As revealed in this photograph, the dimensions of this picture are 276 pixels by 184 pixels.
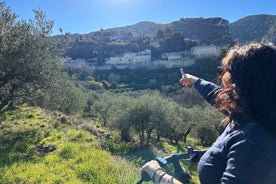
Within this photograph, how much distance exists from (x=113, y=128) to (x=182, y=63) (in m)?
71.2

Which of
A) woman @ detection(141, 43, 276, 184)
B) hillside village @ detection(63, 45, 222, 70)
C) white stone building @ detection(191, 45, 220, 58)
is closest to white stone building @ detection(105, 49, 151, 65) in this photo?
hillside village @ detection(63, 45, 222, 70)

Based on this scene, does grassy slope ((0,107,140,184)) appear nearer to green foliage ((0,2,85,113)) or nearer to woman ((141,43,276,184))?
green foliage ((0,2,85,113))

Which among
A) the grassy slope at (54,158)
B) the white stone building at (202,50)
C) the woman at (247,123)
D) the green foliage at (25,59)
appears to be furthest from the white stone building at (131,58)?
the woman at (247,123)

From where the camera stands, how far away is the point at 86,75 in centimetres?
7988

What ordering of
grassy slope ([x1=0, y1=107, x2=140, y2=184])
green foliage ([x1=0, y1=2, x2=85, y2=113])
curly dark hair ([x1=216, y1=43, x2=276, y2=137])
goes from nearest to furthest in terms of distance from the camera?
curly dark hair ([x1=216, y1=43, x2=276, y2=137])
grassy slope ([x1=0, y1=107, x2=140, y2=184])
green foliage ([x1=0, y1=2, x2=85, y2=113])

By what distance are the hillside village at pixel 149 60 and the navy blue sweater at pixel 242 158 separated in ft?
280

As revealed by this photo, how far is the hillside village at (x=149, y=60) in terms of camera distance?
90.8 meters

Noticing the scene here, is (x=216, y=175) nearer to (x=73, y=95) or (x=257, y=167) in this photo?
(x=257, y=167)

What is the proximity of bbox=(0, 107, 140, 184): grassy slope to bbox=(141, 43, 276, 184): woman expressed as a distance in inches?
153

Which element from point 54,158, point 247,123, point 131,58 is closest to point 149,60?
point 131,58

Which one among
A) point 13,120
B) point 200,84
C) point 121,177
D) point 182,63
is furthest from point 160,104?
point 182,63

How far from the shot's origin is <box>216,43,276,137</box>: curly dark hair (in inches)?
69.9

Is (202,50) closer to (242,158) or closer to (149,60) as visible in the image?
(149,60)

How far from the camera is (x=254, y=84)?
178cm
